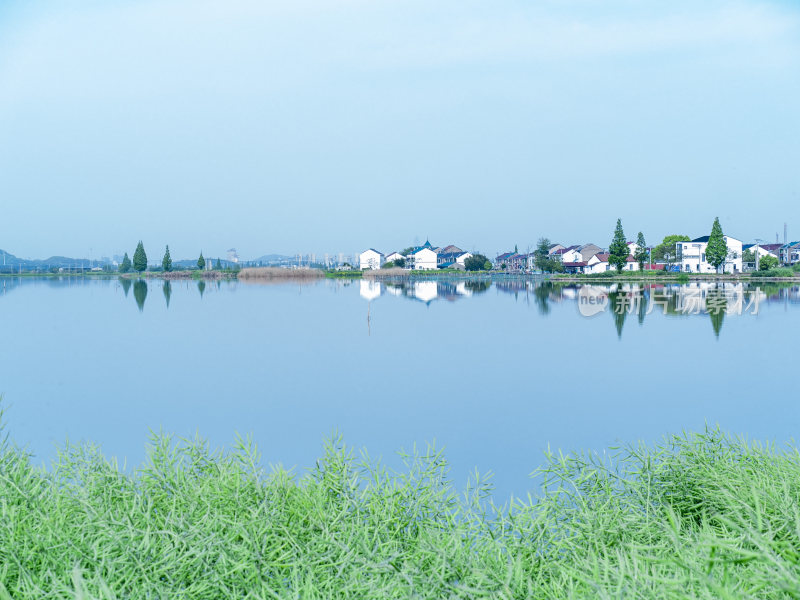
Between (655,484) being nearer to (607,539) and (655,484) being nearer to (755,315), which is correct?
(607,539)

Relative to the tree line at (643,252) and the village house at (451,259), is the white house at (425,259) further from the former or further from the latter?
the tree line at (643,252)

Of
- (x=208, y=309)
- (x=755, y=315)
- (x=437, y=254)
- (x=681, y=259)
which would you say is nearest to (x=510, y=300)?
(x=755, y=315)

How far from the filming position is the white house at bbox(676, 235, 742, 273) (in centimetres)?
4578

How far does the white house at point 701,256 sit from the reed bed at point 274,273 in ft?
A: 104

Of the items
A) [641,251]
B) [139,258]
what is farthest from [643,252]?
[139,258]

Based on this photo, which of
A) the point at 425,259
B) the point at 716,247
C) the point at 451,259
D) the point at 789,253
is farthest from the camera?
the point at 451,259

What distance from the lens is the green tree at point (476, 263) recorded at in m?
57.1

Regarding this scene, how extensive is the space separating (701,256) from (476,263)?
20.0 meters

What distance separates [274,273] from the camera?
51000 millimetres

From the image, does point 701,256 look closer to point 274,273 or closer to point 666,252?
point 666,252

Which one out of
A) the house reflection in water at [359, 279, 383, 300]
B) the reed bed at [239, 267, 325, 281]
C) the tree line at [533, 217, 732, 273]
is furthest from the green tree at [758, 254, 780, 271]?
the reed bed at [239, 267, 325, 281]

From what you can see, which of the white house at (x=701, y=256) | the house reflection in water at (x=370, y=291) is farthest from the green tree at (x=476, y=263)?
the white house at (x=701, y=256)

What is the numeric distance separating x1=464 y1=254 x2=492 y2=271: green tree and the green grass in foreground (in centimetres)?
5455

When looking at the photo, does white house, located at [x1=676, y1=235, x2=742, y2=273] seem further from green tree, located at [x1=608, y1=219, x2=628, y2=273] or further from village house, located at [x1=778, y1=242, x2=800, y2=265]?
green tree, located at [x1=608, y1=219, x2=628, y2=273]
